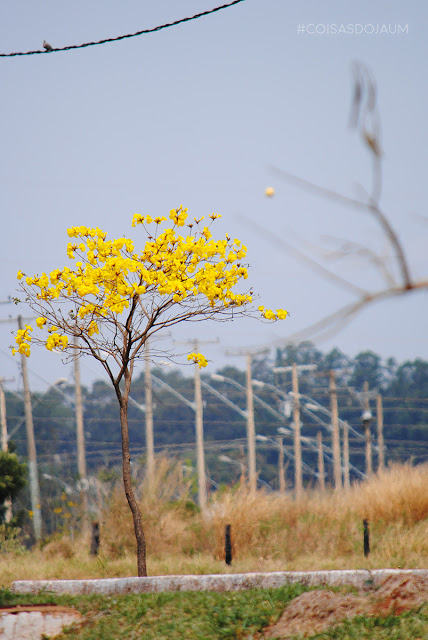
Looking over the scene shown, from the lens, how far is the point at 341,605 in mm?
8891

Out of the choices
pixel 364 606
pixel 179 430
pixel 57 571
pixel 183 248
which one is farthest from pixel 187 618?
pixel 179 430

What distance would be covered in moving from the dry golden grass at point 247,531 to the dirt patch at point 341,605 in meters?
2.53

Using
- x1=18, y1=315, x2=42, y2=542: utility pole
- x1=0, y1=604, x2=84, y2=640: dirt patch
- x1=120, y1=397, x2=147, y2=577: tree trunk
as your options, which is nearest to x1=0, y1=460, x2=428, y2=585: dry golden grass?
x1=120, y1=397, x2=147, y2=577: tree trunk

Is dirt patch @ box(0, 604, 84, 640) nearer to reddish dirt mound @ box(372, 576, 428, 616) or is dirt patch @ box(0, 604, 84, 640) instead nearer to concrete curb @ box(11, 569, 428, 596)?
concrete curb @ box(11, 569, 428, 596)

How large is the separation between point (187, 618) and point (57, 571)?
416 cm

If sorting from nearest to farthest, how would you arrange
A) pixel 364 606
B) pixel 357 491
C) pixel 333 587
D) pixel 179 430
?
1. pixel 364 606
2. pixel 333 587
3. pixel 357 491
4. pixel 179 430

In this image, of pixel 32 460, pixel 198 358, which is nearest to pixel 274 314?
pixel 198 358

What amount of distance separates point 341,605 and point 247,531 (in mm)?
4870

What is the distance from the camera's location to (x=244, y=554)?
43.4 feet

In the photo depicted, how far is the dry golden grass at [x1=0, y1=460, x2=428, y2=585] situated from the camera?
12.4 m

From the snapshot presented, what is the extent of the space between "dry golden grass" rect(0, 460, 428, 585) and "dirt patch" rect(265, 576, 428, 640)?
8.29 ft

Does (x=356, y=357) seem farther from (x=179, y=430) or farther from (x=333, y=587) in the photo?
(x=333, y=587)

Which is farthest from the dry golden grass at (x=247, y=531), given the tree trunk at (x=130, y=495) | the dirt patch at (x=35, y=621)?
the dirt patch at (x=35, y=621)

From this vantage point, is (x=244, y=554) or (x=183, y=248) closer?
(x=183, y=248)
